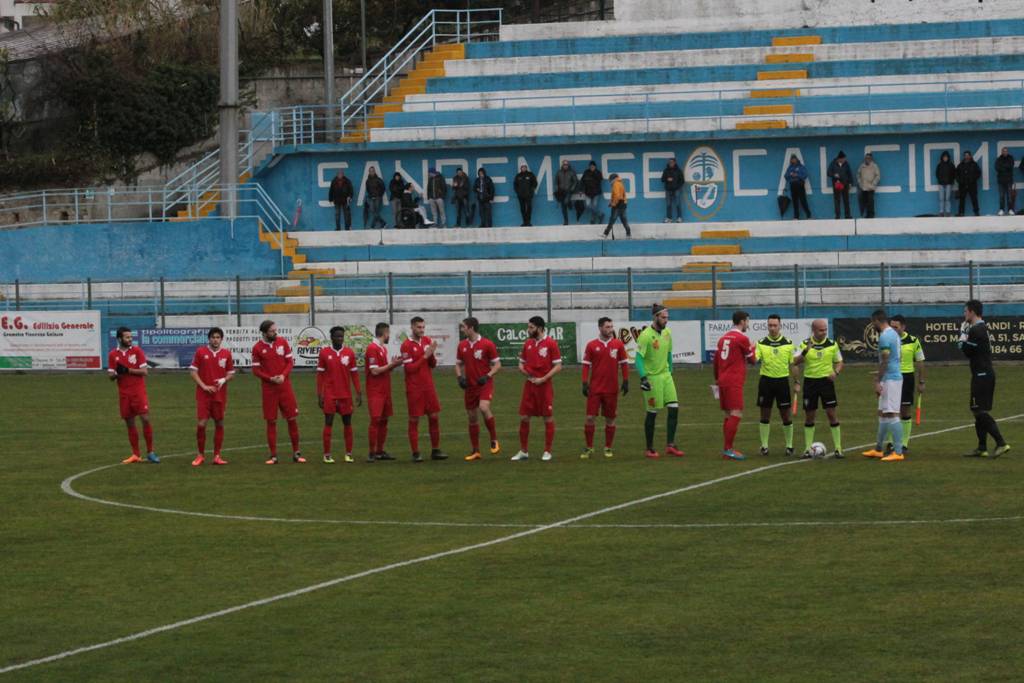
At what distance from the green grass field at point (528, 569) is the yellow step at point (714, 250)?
24.2 meters

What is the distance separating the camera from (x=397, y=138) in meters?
56.0

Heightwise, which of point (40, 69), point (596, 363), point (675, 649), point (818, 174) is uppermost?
point (40, 69)

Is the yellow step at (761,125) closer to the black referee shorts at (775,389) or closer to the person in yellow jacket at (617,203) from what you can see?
the person in yellow jacket at (617,203)

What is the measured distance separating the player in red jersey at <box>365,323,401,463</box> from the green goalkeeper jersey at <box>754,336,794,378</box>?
5.17m

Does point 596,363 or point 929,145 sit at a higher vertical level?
point 929,145

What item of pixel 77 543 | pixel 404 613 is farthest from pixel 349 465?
pixel 404 613

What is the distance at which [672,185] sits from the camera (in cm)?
5191

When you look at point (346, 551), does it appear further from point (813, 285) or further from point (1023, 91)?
point (1023, 91)

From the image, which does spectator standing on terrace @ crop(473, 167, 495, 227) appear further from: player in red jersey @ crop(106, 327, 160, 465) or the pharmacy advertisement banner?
player in red jersey @ crop(106, 327, 160, 465)

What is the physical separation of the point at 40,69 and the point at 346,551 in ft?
163

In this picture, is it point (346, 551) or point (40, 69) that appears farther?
point (40, 69)

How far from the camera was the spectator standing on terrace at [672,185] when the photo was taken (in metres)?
51.8

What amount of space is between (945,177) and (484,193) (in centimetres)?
1370

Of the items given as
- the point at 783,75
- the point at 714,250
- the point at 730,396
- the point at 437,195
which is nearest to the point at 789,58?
the point at 783,75
